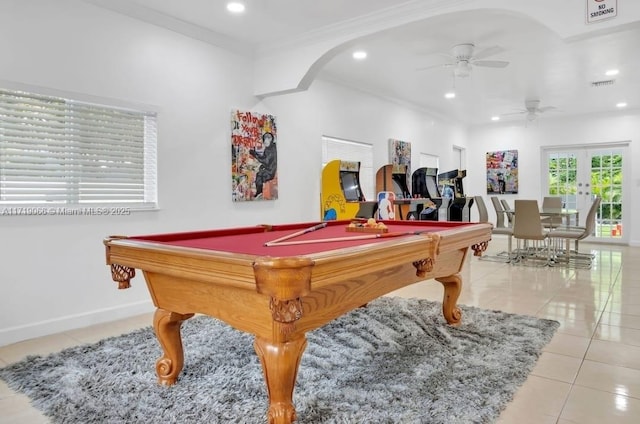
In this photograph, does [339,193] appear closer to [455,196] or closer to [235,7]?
[235,7]

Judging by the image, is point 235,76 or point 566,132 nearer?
point 235,76

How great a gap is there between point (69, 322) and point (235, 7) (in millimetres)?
2980

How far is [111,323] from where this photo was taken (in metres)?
3.48

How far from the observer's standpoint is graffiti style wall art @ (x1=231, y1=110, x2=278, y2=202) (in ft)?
14.8

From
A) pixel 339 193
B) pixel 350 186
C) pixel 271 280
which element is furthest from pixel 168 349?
pixel 350 186

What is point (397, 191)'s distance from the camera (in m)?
6.86

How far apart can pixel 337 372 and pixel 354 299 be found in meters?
0.66

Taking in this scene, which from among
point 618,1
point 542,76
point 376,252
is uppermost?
point 542,76

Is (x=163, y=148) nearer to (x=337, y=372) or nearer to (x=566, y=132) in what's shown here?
(x=337, y=372)

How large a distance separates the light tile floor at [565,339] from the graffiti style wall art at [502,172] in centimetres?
402

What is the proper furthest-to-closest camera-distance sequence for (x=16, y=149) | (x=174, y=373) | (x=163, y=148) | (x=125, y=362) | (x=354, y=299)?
(x=163, y=148) → (x=16, y=149) → (x=125, y=362) → (x=174, y=373) → (x=354, y=299)

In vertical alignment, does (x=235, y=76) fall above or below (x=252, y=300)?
above

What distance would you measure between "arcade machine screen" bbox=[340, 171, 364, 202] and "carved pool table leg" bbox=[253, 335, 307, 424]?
13.6ft

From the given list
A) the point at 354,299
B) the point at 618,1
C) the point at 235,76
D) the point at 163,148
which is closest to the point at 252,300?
Answer: the point at 354,299
